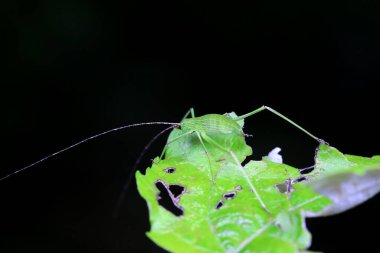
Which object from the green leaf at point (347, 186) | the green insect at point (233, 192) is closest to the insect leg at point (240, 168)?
the green insect at point (233, 192)

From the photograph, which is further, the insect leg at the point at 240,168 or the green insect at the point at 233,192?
the insect leg at the point at 240,168

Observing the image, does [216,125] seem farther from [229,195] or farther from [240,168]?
[229,195]

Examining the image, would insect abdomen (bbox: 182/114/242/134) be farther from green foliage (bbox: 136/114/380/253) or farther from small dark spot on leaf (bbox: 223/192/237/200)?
small dark spot on leaf (bbox: 223/192/237/200)

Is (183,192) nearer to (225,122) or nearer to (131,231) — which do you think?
(225,122)

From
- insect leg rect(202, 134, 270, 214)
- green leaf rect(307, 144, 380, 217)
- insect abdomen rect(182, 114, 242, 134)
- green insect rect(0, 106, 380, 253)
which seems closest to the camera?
green leaf rect(307, 144, 380, 217)

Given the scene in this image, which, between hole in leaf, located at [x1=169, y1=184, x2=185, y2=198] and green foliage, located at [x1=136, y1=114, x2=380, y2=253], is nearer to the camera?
green foliage, located at [x1=136, y1=114, x2=380, y2=253]

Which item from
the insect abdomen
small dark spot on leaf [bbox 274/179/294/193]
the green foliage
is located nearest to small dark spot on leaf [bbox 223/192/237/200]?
the green foliage

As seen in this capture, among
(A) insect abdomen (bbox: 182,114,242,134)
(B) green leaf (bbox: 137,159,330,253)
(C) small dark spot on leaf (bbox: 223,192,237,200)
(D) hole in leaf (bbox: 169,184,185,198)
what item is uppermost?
(A) insect abdomen (bbox: 182,114,242,134)

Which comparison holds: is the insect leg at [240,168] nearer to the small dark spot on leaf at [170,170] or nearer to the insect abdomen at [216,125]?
the insect abdomen at [216,125]

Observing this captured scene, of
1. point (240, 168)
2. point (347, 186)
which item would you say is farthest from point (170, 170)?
point (347, 186)
